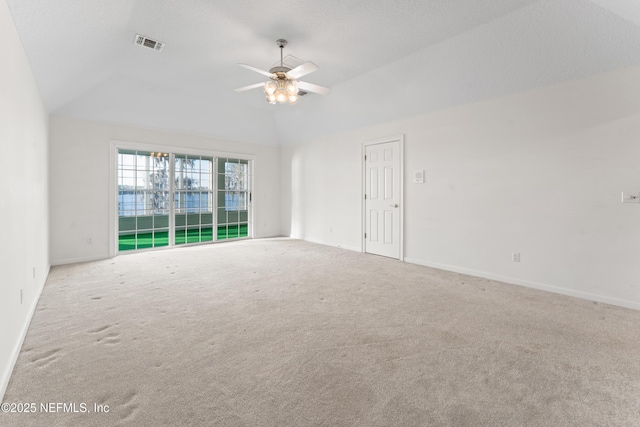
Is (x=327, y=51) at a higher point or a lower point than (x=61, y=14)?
higher

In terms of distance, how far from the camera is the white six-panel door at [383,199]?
17.5 ft

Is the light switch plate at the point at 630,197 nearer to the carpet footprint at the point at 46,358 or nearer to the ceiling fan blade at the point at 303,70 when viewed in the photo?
the ceiling fan blade at the point at 303,70

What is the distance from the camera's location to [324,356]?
84.0 inches

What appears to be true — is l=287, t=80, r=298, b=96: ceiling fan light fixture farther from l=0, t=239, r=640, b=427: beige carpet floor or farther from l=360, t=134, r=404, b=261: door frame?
l=360, t=134, r=404, b=261: door frame

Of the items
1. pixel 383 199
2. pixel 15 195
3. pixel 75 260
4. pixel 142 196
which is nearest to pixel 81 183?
pixel 142 196

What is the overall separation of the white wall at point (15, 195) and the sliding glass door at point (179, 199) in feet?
8.65

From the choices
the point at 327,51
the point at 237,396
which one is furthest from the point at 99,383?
the point at 327,51

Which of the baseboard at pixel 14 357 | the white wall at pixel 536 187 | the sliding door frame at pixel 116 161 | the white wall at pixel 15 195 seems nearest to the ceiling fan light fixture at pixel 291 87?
the white wall at pixel 15 195

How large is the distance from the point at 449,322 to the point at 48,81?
515 centimetres

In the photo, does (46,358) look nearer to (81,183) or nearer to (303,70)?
(303,70)

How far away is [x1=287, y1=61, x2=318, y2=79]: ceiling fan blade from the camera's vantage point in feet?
9.95

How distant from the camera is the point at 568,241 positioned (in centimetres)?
351

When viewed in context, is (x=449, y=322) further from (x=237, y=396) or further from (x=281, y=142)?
(x=281, y=142)

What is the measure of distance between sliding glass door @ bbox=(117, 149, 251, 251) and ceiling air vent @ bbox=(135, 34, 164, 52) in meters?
2.70
